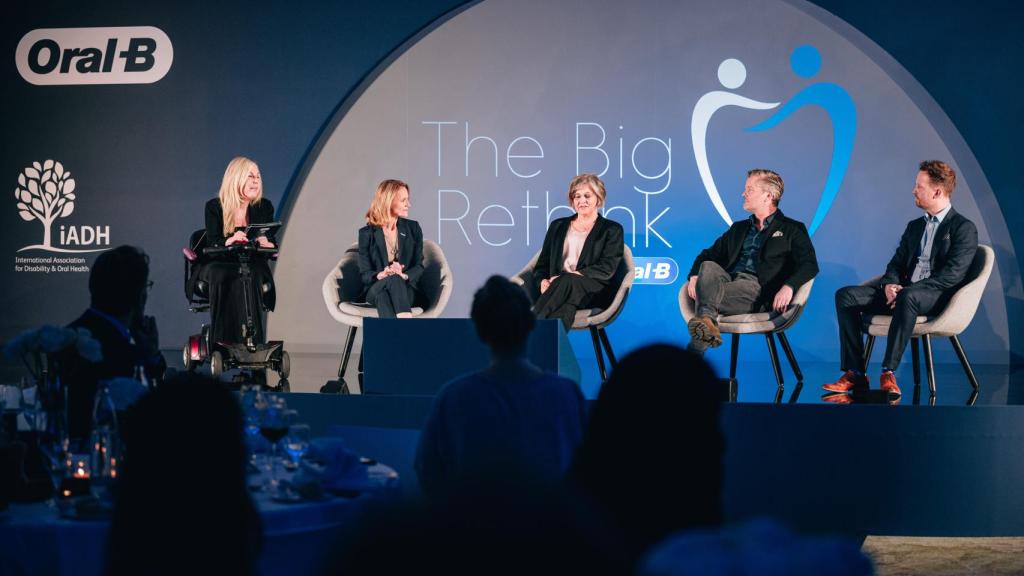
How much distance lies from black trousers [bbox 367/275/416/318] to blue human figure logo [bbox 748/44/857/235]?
3.57m

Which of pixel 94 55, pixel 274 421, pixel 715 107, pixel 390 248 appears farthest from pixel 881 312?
pixel 94 55

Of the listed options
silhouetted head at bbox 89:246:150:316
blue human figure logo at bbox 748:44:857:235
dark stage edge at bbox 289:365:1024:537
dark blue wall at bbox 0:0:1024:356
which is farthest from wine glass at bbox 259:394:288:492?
blue human figure logo at bbox 748:44:857:235

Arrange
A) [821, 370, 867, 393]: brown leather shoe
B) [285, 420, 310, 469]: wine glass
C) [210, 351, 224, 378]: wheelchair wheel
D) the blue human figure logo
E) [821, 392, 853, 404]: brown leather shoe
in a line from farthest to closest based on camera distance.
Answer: the blue human figure logo → [210, 351, 224, 378]: wheelchair wheel → [821, 370, 867, 393]: brown leather shoe → [821, 392, 853, 404]: brown leather shoe → [285, 420, 310, 469]: wine glass

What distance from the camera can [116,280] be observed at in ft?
9.87

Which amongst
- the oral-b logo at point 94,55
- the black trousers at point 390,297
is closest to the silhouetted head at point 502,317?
the black trousers at point 390,297

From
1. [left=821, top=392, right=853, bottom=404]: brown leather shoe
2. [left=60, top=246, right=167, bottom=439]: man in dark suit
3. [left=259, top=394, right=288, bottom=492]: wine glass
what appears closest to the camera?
[left=259, top=394, right=288, bottom=492]: wine glass

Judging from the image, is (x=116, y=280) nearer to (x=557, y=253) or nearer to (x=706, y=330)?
(x=706, y=330)

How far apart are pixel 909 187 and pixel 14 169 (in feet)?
24.2

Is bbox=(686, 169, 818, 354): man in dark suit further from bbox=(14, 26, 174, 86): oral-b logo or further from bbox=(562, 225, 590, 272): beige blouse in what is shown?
bbox=(14, 26, 174, 86): oral-b logo

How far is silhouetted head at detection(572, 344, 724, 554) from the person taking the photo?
139 centimetres

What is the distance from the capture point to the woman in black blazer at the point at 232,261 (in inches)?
262

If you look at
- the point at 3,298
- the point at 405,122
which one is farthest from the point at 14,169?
the point at 405,122

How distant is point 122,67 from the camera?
9039 millimetres

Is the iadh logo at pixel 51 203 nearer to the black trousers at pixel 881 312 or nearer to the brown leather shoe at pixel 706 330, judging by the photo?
the brown leather shoe at pixel 706 330
